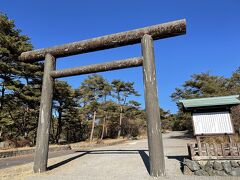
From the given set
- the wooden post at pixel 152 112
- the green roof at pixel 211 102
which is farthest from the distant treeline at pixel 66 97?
the wooden post at pixel 152 112

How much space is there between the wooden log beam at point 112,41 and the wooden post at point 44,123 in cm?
55

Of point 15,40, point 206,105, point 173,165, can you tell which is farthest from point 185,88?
point 15,40

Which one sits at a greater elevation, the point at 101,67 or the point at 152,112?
the point at 101,67

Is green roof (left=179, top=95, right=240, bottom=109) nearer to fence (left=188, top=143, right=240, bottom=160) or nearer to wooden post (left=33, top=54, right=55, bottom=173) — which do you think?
fence (left=188, top=143, right=240, bottom=160)

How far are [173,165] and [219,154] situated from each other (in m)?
1.73

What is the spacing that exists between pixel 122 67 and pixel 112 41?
1184 mm

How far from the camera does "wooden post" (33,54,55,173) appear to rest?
6880 millimetres

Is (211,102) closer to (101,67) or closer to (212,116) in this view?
(212,116)

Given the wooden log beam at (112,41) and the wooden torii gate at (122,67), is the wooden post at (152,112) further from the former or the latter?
the wooden log beam at (112,41)

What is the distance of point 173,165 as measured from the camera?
7293mm

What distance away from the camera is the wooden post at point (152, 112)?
19.2ft

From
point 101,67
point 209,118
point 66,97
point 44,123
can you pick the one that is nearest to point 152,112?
point 101,67

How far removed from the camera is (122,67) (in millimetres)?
7270

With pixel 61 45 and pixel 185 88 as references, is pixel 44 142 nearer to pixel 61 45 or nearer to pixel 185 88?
pixel 61 45
